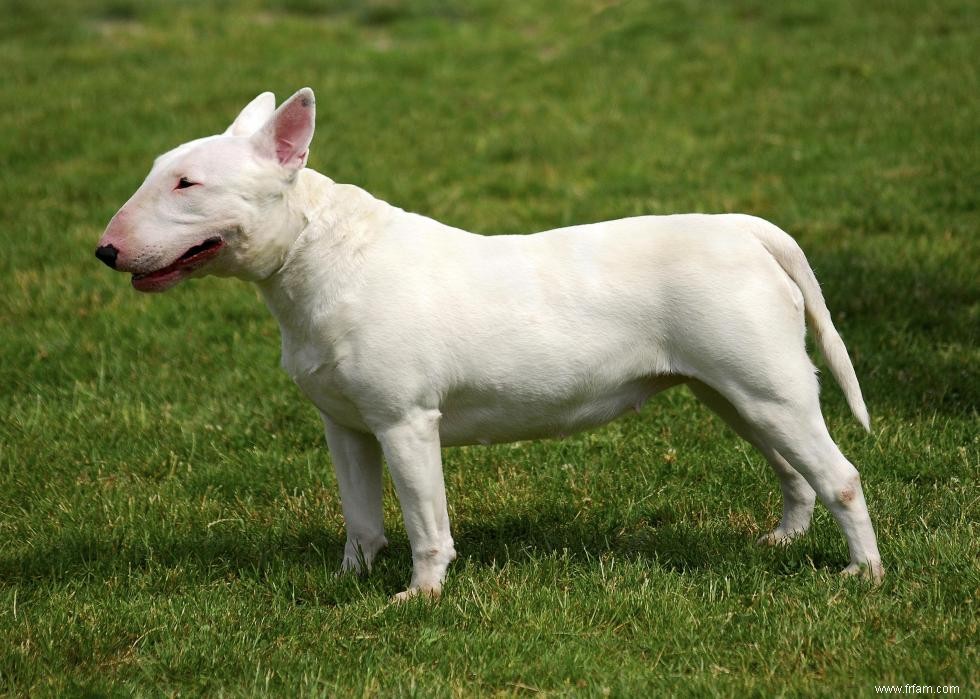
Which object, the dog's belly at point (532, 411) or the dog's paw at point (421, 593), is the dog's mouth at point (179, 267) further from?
the dog's paw at point (421, 593)

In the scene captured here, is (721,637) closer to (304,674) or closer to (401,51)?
(304,674)

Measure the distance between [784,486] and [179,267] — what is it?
2.34 m

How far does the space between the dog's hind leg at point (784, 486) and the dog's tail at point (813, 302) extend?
401 mm

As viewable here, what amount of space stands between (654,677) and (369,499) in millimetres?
1352

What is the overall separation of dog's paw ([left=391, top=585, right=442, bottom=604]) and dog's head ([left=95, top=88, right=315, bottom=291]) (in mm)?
1193

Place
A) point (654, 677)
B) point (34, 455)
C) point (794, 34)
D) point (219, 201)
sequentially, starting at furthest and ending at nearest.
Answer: point (794, 34), point (34, 455), point (219, 201), point (654, 677)

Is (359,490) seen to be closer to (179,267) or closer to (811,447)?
(179,267)

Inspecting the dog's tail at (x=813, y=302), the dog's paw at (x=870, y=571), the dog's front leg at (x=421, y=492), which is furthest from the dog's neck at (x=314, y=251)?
the dog's paw at (x=870, y=571)

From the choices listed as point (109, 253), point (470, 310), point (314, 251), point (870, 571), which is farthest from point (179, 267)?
point (870, 571)

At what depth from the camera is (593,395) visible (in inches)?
163

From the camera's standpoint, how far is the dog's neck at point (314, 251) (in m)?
4.07

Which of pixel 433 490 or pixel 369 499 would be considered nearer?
pixel 433 490

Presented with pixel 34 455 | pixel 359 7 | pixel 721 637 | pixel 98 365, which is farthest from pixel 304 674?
pixel 359 7

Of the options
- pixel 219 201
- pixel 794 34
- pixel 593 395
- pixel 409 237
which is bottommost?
pixel 794 34
